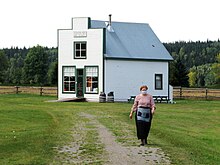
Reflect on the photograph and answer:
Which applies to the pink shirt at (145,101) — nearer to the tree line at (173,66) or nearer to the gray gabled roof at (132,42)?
the gray gabled roof at (132,42)

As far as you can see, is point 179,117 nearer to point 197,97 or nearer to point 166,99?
point 166,99

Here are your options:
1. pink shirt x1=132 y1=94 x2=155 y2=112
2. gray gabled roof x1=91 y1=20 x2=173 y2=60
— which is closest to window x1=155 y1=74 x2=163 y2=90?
gray gabled roof x1=91 y1=20 x2=173 y2=60

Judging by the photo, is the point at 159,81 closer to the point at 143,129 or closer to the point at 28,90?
the point at 28,90

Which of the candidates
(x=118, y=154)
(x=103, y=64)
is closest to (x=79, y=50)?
(x=103, y=64)

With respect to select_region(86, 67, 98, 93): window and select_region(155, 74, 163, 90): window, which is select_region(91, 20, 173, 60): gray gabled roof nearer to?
select_region(155, 74, 163, 90): window

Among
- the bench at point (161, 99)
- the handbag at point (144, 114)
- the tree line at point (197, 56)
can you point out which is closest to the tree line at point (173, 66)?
the tree line at point (197, 56)

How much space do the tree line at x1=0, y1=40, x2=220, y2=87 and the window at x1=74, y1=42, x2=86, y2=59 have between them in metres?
34.1

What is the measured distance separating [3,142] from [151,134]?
5389 millimetres

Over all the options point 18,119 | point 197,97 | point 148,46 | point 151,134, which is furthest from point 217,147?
point 197,97

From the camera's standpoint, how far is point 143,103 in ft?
55.2

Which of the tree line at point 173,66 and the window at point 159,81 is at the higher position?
the tree line at point 173,66

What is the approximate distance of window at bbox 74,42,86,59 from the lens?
4616 cm

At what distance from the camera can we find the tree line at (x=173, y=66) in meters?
81.6

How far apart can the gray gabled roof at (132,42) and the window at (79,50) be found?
6.39ft
